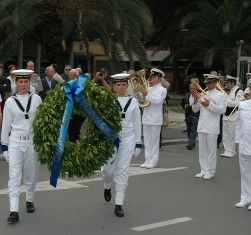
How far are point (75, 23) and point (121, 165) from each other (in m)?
11.7

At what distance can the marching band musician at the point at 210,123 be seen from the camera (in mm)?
10352

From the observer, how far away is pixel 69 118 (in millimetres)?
6930

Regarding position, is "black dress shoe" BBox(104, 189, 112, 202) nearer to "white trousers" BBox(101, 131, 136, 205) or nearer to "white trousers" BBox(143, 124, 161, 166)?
"white trousers" BBox(101, 131, 136, 205)

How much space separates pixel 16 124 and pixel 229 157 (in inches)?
303

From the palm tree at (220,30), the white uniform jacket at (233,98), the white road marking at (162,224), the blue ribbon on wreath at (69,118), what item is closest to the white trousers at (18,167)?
the blue ribbon on wreath at (69,118)

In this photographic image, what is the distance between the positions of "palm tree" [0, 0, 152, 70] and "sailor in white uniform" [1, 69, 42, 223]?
33.4 feet

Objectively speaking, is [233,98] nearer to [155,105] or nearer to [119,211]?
[155,105]

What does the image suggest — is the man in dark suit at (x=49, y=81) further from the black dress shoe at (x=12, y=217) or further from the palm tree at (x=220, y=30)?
the palm tree at (x=220, y=30)

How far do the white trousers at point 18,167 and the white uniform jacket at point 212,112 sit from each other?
408 cm

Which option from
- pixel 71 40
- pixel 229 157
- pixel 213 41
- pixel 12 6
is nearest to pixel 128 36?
→ pixel 71 40

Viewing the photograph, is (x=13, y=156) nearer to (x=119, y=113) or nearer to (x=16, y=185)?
(x=16, y=185)

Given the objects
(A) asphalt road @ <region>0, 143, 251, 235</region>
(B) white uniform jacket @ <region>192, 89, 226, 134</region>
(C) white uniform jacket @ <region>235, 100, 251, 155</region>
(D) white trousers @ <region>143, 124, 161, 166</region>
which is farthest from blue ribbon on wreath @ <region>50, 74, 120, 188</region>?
(D) white trousers @ <region>143, 124, 161, 166</region>

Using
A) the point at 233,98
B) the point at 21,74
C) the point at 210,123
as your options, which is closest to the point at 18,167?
the point at 21,74

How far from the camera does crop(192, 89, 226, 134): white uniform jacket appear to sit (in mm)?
10336
